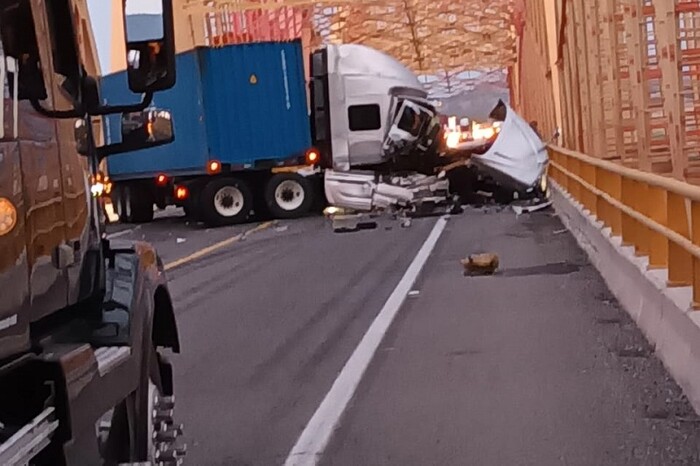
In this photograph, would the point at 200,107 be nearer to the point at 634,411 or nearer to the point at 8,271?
the point at 634,411

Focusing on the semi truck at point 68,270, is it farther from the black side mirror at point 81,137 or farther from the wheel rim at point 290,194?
the wheel rim at point 290,194

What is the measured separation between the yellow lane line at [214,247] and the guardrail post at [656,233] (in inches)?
423

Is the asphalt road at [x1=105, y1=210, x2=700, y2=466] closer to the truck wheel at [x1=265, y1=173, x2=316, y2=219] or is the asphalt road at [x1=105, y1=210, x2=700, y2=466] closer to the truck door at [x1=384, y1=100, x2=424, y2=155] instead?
the truck wheel at [x1=265, y1=173, x2=316, y2=219]

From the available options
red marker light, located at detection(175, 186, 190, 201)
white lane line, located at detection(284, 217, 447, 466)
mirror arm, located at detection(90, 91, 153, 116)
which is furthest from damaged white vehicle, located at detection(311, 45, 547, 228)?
mirror arm, located at detection(90, 91, 153, 116)

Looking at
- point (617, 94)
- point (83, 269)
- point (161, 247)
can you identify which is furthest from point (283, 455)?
point (161, 247)

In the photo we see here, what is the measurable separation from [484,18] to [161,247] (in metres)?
34.1

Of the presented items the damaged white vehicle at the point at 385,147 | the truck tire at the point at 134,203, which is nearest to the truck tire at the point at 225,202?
the damaged white vehicle at the point at 385,147

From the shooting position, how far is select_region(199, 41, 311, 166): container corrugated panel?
32531 mm

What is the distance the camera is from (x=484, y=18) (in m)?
59.4

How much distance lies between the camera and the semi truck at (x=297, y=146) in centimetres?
3262

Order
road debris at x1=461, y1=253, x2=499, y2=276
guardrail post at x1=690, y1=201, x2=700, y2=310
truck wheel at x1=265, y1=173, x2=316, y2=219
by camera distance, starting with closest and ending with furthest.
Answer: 1. guardrail post at x1=690, y1=201, x2=700, y2=310
2. road debris at x1=461, y1=253, x2=499, y2=276
3. truck wheel at x1=265, y1=173, x2=316, y2=219

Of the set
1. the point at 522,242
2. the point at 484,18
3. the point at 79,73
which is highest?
the point at 484,18

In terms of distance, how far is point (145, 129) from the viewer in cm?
568

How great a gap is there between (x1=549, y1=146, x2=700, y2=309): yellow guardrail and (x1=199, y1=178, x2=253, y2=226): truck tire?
555 inches
